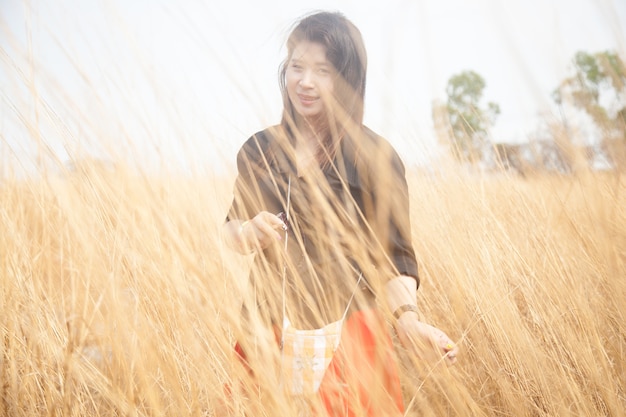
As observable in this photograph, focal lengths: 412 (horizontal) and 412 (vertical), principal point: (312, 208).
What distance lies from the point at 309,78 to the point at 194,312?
1.99ft

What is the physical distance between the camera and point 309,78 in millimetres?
1012

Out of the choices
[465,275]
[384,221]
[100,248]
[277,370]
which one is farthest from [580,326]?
[100,248]

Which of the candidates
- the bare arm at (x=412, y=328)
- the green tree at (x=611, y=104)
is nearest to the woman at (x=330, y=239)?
the bare arm at (x=412, y=328)

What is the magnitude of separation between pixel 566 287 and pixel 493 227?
1.01ft

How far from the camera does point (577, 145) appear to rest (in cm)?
75

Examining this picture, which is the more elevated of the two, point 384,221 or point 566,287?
point 384,221

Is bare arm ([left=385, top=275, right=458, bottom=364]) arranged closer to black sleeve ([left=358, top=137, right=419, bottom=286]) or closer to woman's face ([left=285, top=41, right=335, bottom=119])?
black sleeve ([left=358, top=137, right=419, bottom=286])

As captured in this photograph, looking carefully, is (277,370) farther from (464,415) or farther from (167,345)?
(464,415)

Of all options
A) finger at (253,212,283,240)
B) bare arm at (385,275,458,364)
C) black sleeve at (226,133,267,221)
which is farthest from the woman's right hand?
bare arm at (385,275,458,364)

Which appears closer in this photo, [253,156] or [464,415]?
[464,415]

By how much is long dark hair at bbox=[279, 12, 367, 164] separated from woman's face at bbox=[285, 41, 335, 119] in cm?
2

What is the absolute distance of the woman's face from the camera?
1013mm

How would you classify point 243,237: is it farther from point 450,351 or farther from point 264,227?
point 450,351

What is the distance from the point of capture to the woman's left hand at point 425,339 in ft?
2.40
